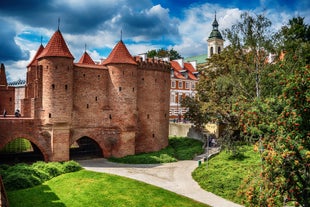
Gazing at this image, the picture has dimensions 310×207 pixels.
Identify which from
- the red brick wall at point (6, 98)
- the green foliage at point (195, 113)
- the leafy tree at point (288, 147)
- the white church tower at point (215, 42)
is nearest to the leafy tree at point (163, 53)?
the white church tower at point (215, 42)

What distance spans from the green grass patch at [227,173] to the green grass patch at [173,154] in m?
4.80

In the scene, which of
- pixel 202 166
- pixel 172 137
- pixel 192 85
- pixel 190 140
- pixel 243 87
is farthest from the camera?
pixel 192 85

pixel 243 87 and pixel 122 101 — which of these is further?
pixel 122 101

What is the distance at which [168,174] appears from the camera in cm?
2623

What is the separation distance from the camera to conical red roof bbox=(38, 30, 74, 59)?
28406 millimetres

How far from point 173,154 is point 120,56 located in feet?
Answer: 39.7

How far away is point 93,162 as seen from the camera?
98.6ft

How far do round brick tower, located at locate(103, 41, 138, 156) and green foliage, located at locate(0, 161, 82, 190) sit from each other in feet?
22.4

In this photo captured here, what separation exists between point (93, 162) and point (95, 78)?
27.8ft

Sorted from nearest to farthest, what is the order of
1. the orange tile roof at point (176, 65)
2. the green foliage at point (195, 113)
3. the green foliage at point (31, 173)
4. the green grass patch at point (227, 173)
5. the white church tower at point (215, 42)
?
1. the green grass patch at point (227, 173)
2. the green foliage at point (31, 173)
3. the green foliage at point (195, 113)
4. the orange tile roof at point (176, 65)
5. the white church tower at point (215, 42)

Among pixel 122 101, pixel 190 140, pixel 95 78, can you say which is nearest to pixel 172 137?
pixel 190 140

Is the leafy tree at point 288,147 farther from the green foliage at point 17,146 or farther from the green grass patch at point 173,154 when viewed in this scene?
the green foliage at point 17,146

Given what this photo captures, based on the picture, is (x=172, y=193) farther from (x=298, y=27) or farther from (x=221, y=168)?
(x=298, y=27)

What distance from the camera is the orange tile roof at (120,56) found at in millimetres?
31922
